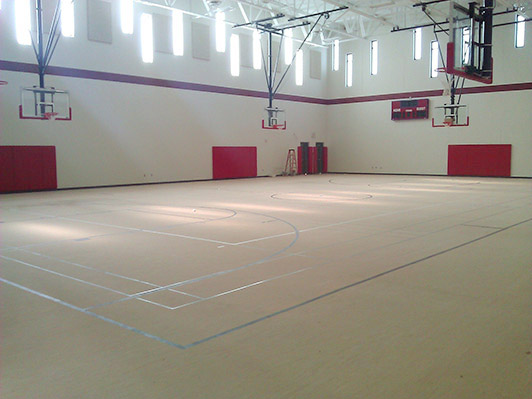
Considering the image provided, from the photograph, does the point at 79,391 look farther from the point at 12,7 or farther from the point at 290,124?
the point at 290,124

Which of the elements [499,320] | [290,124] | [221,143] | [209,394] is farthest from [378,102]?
[209,394]

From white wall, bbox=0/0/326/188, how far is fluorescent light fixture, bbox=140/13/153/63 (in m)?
0.30

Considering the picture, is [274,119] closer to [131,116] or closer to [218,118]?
[218,118]

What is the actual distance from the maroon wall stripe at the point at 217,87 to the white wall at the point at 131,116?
0.63ft

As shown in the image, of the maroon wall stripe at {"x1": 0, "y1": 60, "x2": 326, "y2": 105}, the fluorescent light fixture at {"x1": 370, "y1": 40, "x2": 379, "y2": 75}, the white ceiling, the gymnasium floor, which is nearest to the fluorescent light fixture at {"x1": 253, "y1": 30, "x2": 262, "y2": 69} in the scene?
the white ceiling

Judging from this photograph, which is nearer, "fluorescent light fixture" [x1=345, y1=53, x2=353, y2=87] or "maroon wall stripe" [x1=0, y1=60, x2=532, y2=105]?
"maroon wall stripe" [x1=0, y1=60, x2=532, y2=105]

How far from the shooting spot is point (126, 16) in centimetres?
2136

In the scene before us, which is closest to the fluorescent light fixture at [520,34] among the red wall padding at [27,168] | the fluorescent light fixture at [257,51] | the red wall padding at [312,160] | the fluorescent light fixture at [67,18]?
the red wall padding at [312,160]

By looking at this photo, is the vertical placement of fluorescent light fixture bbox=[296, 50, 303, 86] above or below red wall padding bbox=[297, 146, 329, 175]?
above

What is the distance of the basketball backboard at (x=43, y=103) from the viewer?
16.8 meters

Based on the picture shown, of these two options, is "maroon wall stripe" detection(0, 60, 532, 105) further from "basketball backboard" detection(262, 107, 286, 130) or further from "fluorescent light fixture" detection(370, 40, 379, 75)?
"fluorescent light fixture" detection(370, 40, 379, 75)

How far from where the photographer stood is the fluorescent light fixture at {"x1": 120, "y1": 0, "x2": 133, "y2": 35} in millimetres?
21219

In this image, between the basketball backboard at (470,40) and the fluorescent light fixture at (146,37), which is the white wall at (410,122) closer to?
the basketball backboard at (470,40)

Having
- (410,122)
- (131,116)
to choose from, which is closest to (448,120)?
(410,122)
